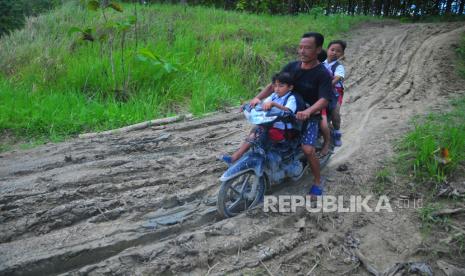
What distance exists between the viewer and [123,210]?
4.03 metres

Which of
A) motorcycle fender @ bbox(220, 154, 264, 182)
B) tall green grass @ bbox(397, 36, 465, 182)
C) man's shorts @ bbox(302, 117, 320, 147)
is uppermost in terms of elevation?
man's shorts @ bbox(302, 117, 320, 147)

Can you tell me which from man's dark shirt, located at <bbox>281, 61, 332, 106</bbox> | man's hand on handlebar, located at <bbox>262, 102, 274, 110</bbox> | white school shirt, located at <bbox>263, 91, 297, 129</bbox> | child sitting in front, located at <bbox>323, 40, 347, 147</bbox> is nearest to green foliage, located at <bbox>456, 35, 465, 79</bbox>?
child sitting in front, located at <bbox>323, 40, 347, 147</bbox>

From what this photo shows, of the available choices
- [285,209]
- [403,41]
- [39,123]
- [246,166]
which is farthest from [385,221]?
[403,41]

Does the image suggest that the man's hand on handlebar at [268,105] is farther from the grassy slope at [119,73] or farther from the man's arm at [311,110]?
the grassy slope at [119,73]

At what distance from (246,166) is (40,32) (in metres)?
7.73

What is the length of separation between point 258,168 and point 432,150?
8.13ft

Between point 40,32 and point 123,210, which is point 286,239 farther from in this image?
point 40,32

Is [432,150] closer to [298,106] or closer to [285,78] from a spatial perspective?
[298,106]

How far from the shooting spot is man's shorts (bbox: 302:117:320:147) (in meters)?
4.33

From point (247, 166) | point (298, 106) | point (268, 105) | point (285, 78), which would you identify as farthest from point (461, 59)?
point (247, 166)

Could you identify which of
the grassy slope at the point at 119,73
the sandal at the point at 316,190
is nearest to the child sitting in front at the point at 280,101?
the sandal at the point at 316,190

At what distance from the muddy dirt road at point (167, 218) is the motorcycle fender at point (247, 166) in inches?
18.6

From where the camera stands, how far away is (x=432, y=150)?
4.95 m

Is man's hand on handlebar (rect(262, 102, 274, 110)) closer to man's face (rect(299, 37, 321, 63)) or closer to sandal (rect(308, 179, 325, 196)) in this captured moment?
man's face (rect(299, 37, 321, 63))
